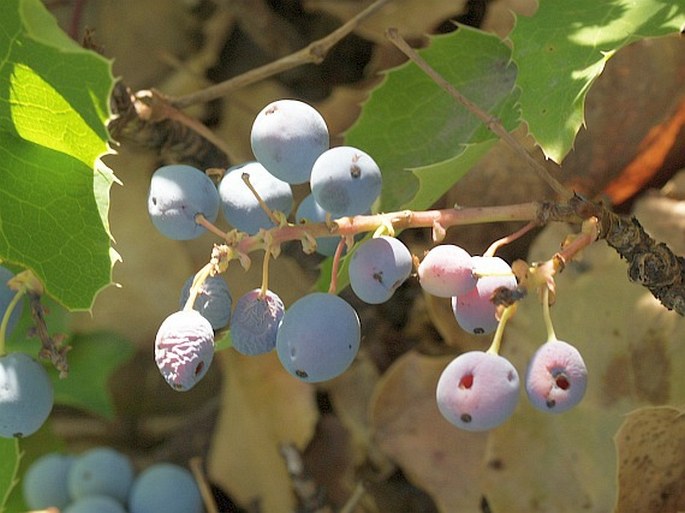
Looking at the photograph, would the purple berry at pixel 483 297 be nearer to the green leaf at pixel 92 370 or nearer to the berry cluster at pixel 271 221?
the berry cluster at pixel 271 221

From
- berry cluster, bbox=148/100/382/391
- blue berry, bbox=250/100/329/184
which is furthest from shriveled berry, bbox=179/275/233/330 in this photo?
blue berry, bbox=250/100/329/184

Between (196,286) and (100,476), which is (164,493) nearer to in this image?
(100,476)

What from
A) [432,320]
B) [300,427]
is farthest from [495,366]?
[300,427]

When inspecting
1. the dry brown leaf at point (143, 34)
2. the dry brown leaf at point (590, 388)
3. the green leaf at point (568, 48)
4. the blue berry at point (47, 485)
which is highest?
the green leaf at point (568, 48)

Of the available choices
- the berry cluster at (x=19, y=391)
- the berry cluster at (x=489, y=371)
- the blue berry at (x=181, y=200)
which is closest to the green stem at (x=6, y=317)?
the berry cluster at (x=19, y=391)

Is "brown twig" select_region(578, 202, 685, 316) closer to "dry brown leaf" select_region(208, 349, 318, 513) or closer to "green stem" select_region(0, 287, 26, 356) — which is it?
"green stem" select_region(0, 287, 26, 356)

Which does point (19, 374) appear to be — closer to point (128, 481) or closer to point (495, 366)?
point (495, 366)
